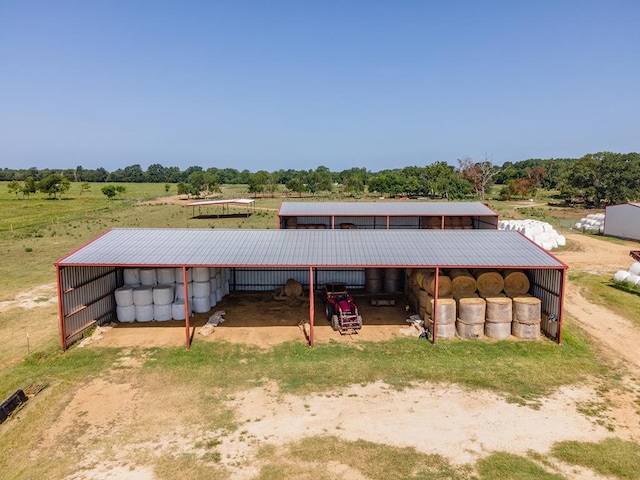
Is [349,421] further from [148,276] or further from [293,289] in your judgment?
[148,276]

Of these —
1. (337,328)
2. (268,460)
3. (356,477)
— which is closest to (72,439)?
(268,460)

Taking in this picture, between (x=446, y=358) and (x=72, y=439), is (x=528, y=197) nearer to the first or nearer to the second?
(x=446, y=358)

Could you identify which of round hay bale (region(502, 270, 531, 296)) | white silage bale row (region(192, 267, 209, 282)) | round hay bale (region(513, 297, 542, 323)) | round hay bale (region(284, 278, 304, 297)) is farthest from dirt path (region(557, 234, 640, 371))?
white silage bale row (region(192, 267, 209, 282))

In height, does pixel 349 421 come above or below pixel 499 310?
below

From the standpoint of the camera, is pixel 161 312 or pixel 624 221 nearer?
pixel 161 312

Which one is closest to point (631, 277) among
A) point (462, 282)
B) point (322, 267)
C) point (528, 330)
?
point (528, 330)

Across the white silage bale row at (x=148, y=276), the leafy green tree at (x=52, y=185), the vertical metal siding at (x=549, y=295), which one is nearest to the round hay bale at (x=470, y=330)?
the vertical metal siding at (x=549, y=295)

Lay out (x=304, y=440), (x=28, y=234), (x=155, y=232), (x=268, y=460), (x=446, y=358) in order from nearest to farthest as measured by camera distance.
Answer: (x=268, y=460), (x=304, y=440), (x=446, y=358), (x=155, y=232), (x=28, y=234)
